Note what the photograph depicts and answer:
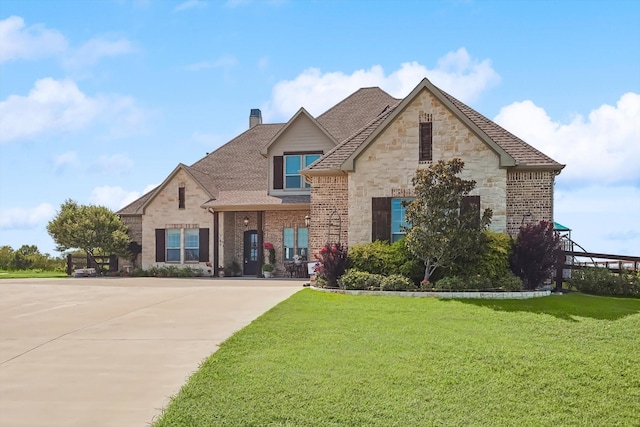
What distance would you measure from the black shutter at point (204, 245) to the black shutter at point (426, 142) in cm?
1212

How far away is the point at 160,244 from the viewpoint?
95.2 ft

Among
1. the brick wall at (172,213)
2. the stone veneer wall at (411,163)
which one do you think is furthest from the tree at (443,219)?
the brick wall at (172,213)

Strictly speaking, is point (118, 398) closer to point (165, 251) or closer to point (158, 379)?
point (158, 379)

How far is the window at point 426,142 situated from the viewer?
801 inches

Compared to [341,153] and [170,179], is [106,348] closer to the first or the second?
[341,153]

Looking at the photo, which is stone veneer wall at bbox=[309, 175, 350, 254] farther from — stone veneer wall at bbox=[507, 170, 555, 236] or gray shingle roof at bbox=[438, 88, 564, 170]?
stone veneer wall at bbox=[507, 170, 555, 236]

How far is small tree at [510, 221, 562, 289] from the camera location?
18625 millimetres

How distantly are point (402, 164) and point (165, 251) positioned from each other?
45.1 ft

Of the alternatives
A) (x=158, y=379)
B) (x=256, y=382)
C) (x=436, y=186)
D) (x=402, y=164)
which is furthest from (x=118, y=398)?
(x=402, y=164)

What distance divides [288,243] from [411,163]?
879 centimetres

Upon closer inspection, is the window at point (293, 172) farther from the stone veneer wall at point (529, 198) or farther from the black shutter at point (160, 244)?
the stone veneer wall at point (529, 198)

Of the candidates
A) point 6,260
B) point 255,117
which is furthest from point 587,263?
point 6,260

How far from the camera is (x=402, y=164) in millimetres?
20438

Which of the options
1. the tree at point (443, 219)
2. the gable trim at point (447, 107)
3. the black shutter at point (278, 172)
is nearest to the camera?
the tree at point (443, 219)
